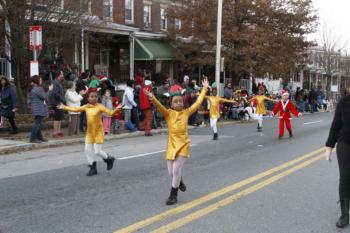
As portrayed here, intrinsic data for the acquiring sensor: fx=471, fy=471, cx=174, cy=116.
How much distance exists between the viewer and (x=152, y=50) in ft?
92.6

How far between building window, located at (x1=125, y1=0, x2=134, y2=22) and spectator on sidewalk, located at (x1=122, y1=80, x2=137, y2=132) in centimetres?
1467

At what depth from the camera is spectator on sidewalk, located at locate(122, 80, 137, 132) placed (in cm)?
1634

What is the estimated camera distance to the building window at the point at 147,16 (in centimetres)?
3164

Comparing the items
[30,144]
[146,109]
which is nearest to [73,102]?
[30,144]

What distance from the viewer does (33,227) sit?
562 centimetres

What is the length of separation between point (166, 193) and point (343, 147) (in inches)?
114

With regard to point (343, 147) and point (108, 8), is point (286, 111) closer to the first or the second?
point (343, 147)

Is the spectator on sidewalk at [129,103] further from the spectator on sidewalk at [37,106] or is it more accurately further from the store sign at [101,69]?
the store sign at [101,69]

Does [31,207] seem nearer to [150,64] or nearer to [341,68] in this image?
[150,64]

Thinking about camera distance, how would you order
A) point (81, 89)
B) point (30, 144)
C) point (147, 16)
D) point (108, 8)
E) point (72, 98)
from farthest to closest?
point (147, 16) → point (108, 8) → point (81, 89) → point (72, 98) → point (30, 144)

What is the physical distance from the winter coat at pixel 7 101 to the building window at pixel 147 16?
18.5 meters

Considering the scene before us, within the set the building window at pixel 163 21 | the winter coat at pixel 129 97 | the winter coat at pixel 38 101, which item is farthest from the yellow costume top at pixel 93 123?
the building window at pixel 163 21

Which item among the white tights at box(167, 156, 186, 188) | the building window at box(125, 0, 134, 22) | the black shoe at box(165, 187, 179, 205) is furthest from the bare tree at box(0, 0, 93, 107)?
the building window at box(125, 0, 134, 22)

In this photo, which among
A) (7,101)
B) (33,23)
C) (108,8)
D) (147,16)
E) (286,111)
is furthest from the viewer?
(147,16)
